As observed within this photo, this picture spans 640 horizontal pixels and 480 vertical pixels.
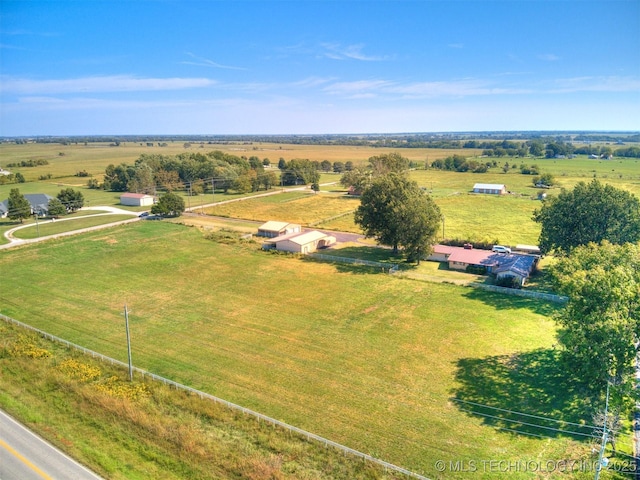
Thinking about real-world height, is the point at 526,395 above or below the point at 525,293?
below

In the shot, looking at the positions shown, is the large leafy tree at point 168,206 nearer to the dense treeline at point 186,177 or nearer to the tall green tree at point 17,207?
the tall green tree at point 17,207

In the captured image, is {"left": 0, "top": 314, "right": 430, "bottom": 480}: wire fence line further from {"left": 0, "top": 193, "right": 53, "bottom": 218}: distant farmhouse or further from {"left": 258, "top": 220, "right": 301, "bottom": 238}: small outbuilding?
{"left": 0, "top": 193, "right": 53, "bottom": 218}: distant farmhouse

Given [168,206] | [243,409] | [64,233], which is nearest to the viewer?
[243,409]

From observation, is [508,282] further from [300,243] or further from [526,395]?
[300,243]

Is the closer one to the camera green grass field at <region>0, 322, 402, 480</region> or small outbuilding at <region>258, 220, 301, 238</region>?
green grass field at <region>0, 322, 402, 480</region>

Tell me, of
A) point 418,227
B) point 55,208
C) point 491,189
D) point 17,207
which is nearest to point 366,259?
point 418,227

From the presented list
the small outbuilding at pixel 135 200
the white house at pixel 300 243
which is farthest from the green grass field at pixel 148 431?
the small outbuilding at pixel 135 200

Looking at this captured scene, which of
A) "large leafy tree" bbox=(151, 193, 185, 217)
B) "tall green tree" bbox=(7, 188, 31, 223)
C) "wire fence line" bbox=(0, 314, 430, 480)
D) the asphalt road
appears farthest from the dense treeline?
the asphalt road
